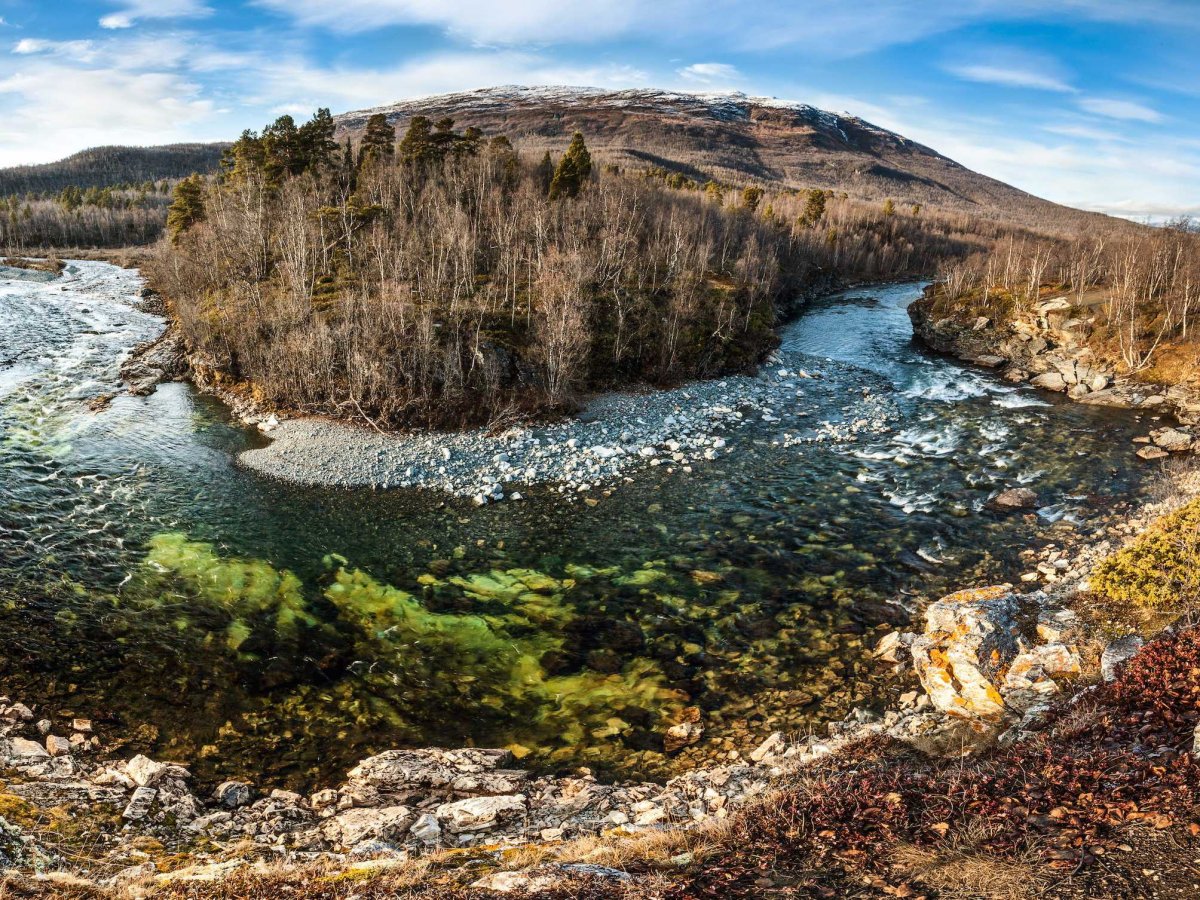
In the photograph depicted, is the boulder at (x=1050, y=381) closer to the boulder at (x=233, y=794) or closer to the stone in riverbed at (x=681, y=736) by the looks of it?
the stone in riverbed at (x=681, y=736)

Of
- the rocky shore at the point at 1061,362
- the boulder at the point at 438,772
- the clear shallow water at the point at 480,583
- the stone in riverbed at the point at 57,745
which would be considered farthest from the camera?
the rocky shore at the point at 1061,362

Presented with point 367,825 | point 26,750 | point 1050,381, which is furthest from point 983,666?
point 1050,381

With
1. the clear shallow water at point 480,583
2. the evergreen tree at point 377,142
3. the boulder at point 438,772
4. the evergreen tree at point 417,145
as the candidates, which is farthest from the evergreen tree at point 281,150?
the boulder at point 438,772

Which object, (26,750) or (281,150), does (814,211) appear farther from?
(26,750)

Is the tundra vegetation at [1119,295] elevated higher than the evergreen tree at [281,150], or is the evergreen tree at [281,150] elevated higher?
the evergreen tree at [281,150]

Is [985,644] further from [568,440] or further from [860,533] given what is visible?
[568,440]

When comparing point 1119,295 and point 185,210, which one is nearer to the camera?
point 1119,295
